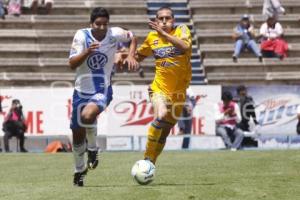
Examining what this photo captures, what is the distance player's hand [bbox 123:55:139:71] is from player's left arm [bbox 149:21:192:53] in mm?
526

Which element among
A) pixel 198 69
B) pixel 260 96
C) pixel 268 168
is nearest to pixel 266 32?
pixel 198 69

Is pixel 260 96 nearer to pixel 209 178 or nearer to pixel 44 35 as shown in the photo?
pixel 44 35

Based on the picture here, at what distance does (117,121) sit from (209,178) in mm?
13507

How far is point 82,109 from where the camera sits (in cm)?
1188

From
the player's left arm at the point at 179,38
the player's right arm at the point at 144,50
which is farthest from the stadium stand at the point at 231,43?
the player's left arm at the point at 179,38

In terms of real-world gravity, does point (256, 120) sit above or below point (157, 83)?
below

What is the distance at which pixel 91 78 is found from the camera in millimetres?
12031

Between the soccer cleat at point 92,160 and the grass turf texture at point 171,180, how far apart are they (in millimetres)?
251

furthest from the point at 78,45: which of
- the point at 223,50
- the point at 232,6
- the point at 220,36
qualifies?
the point at 232,6

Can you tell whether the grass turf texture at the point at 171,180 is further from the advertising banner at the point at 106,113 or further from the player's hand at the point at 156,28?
the advertising banner at the point at 106,113

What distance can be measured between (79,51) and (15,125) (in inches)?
547

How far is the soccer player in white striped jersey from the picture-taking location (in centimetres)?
1185

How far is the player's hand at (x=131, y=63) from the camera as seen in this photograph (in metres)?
12.0

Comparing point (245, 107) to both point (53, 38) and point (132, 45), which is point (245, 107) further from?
point (132, 45)
